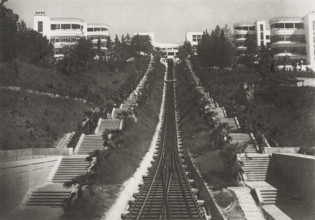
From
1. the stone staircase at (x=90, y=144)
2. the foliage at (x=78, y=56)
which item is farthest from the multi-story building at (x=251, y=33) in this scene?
the stone staircase at (x=90, y=144)

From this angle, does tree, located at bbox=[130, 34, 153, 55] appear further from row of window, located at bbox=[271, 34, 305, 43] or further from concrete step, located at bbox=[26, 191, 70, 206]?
concrete step, located at bbox=[26, 191, 70, 206]

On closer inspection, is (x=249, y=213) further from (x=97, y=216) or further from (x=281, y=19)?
(x=281, y=19)

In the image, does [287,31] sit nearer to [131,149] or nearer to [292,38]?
[292,38]

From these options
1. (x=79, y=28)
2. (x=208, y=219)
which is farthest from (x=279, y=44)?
(x=208, y=219)

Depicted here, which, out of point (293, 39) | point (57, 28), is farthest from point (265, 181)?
point (57, 28)

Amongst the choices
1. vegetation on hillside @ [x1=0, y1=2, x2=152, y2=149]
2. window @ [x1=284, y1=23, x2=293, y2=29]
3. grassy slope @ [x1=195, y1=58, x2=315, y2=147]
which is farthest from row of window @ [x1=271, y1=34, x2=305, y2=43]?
grassy slope @ [x1=195, y1=58, x2=315, y2=147]

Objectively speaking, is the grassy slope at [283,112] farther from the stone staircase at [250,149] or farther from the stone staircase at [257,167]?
the stone staircase at [257,167]
